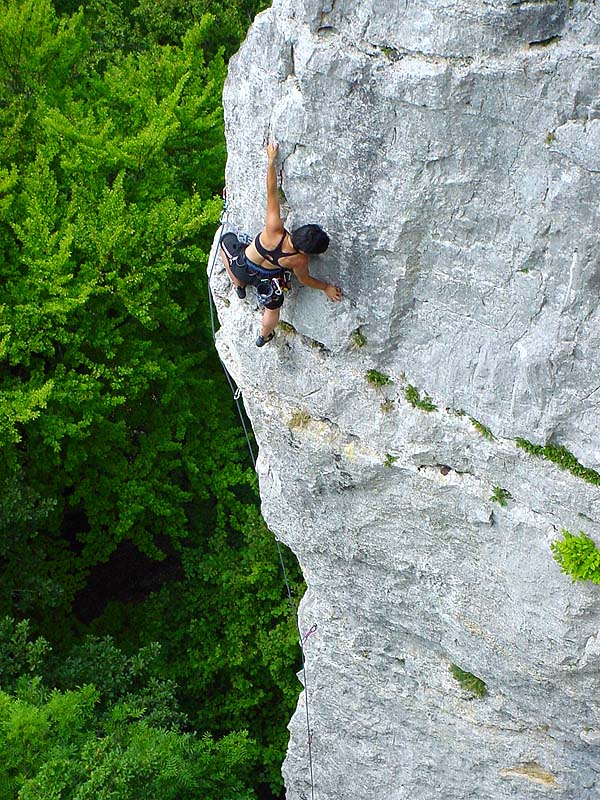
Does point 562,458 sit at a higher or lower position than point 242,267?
lower

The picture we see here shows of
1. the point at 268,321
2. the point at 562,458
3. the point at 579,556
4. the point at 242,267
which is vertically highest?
the point at 242,267

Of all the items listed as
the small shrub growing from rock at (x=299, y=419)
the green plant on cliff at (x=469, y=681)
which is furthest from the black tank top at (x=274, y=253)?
the green plant on cliff at (x=469, y=681)

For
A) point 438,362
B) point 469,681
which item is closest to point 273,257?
point 438,362

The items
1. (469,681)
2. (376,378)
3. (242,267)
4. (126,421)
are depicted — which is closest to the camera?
(242,267)

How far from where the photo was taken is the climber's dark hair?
6.33 meters

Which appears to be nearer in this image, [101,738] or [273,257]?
[273,257]

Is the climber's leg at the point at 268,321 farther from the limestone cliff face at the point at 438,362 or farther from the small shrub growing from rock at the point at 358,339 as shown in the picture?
the small shrub growing from rock at the point at 358,339

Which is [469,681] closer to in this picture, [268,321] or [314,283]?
[268,321]

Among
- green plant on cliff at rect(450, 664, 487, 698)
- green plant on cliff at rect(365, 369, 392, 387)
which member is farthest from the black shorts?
green plant on cliff at rect(450, 664, 487, 698)

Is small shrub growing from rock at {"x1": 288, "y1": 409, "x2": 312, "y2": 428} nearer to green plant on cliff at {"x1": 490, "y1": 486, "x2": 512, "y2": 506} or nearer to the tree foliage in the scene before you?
green plant on cliff at {"x1": 490, "y1": 486, "x2": 512, "y2": 506}

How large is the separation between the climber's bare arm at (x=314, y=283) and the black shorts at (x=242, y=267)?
0.69 feet

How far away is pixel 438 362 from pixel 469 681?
12.1ft

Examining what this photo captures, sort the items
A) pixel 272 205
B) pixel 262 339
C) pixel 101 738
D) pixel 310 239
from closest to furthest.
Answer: pixel 310 239 < pixel 272 205 < pixel 262 339 < pixel 101 738

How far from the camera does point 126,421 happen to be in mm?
13320
